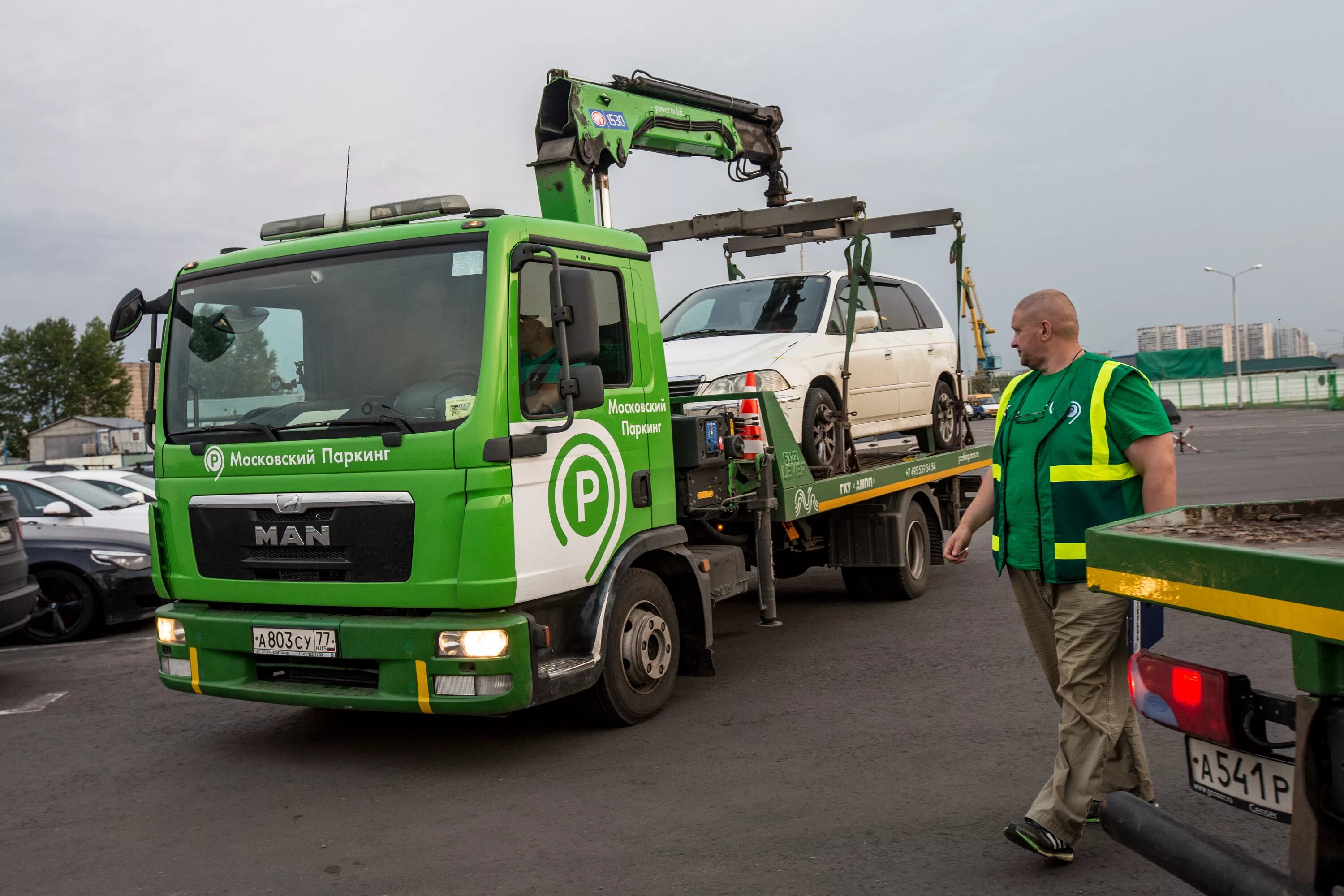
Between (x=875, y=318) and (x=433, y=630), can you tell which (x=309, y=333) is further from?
(x=875, y=318)

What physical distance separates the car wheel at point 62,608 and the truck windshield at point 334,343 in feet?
15.4

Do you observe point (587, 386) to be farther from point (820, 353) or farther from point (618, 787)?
point (820, 353)

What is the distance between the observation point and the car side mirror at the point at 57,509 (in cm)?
1035

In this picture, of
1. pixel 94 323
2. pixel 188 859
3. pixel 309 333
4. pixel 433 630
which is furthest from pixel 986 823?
pixel 94 323

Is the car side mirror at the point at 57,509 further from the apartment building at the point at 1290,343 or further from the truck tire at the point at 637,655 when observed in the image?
the apartment building at the point at 1290,343

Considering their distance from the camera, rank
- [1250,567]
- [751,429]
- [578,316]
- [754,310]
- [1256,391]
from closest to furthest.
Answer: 1. [1250,567]
2. [578,316]
3. [751,429]
4. [754,310]
5. [1256,391]

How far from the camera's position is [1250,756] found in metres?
2.44

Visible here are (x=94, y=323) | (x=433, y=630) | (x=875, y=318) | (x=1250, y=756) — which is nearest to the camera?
(x=1250, y=756)

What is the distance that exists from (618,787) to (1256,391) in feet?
217

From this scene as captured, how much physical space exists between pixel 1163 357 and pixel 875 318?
66437 mm

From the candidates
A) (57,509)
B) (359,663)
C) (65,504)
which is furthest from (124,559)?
(359,663)

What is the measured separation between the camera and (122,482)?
Answer: 13.4m

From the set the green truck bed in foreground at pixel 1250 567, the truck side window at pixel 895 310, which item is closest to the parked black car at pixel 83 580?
the truck side window at pixel 895 310

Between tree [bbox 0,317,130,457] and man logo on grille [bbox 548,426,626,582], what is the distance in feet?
281
